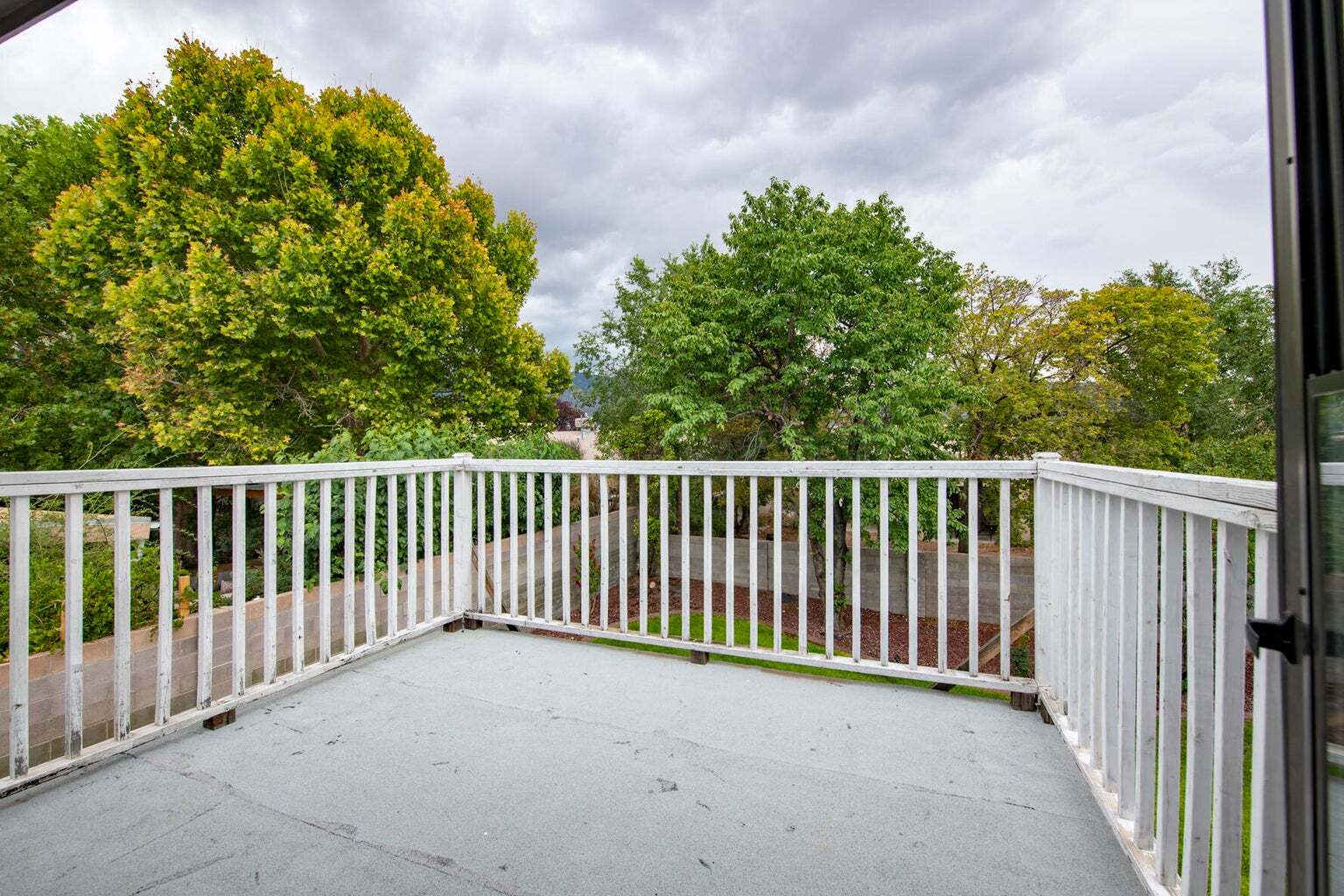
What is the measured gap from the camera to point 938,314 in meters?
8.00

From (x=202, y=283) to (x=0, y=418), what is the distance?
356cm

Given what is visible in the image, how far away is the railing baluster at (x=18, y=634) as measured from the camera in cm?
140

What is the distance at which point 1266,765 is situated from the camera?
29.5 inches

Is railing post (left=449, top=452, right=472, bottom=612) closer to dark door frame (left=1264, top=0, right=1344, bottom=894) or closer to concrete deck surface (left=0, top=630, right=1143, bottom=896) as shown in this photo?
concrete deck surface (left=0, top=630, right=1143, bottom=896)

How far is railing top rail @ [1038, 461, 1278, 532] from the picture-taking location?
771mm

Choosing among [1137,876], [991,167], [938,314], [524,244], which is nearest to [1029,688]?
[1137,876]

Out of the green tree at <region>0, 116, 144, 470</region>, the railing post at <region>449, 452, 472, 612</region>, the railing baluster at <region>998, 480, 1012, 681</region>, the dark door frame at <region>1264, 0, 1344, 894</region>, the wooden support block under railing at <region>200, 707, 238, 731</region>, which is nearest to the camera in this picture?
the dark door frame at <region>1264, 0, 1344, 894</region>

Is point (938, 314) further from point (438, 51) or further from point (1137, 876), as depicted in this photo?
point (1137, 876)

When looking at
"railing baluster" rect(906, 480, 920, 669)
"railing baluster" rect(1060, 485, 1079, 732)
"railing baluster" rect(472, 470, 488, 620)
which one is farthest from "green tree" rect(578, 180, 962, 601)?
"railing baluster" rect(1060, 485, 1079, 732)

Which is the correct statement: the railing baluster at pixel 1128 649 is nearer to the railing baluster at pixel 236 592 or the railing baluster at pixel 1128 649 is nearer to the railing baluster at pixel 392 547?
the railing baluster at pixel 236 592

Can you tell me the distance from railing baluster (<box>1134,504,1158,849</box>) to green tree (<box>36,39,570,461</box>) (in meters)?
6.94

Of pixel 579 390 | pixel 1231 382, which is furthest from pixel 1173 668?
pixel 1231 382

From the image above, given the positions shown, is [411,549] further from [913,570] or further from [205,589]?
[913,570]

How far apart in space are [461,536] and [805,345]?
19.7 feet
